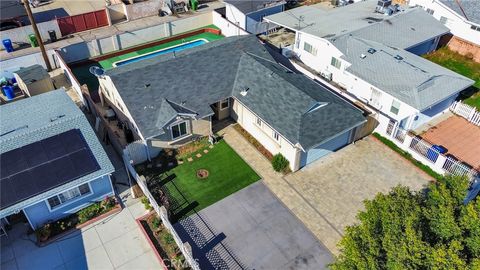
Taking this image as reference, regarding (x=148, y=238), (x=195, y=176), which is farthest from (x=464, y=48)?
(x=148, y=238)

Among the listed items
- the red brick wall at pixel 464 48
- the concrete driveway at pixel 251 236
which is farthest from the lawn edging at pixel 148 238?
the red brick wall at pixel 464 48

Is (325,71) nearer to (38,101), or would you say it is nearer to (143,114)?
(143,114)

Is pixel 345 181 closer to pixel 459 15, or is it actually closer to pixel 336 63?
pixel 336 63

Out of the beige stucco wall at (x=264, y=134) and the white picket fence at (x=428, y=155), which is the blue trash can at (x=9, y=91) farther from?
the white picket fence at (x=428, y=155)

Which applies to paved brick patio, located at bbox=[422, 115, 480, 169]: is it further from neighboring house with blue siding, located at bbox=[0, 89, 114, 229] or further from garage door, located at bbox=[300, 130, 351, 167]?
neighboring house with blue siding, located at bbox=[0, 89, 114, 229]

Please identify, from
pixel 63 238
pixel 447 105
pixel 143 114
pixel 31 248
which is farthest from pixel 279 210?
pixel 447 105
